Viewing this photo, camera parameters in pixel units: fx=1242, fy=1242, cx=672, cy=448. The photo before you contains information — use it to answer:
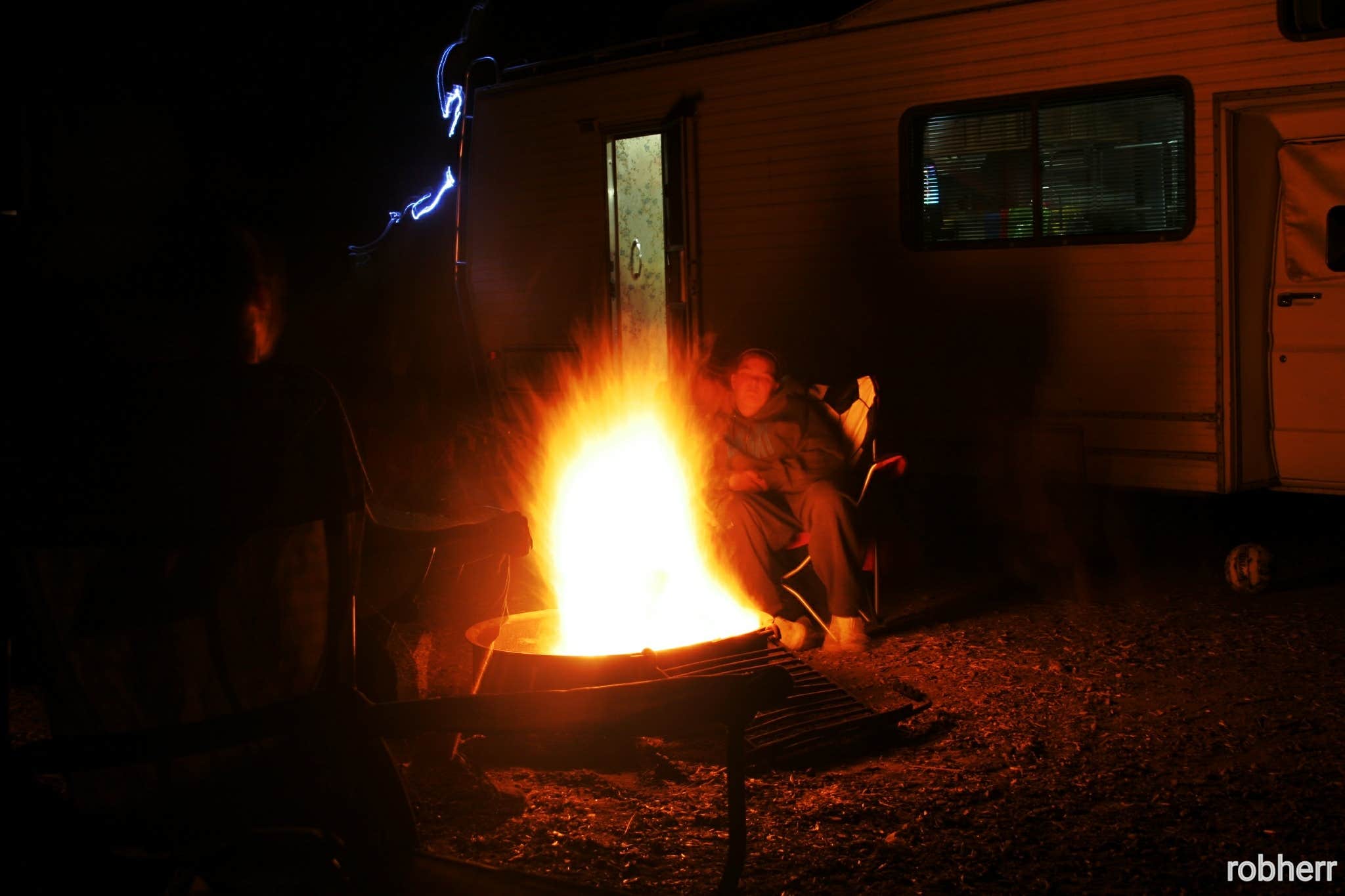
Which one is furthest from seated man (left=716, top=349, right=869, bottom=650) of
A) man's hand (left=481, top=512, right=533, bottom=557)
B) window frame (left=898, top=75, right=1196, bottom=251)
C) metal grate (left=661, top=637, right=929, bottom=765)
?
man's hand (left=481, top=512, right=533, bottom=557)

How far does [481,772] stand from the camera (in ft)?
11.6

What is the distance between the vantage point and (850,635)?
4895mm

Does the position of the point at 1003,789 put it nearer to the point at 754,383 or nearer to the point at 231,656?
the point at 231,656

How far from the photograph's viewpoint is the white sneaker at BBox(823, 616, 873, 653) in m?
4.89

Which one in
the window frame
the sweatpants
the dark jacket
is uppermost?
the window frame

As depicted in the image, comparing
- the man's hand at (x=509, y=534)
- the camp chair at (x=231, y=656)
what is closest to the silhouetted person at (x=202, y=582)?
the camp chair at (x=231, y=656)

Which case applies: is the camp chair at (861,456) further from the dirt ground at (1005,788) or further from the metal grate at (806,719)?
the metal grate at (806,719)

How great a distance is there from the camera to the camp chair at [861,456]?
5062 mm

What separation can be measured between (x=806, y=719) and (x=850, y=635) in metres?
1.07

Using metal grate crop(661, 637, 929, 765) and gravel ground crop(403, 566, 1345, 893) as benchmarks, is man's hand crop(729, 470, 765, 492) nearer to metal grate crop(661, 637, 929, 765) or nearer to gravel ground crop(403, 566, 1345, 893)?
gravel ground crop(403, 566, 1345, 893)

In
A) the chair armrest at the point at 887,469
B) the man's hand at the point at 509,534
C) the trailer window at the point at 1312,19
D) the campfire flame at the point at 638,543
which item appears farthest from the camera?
the trailer window at the point at 1312,19

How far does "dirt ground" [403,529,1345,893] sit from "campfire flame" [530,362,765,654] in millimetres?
523

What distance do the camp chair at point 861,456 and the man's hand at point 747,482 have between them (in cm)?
27

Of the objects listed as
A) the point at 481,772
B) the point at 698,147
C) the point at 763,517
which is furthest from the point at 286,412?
the point at 698,147
